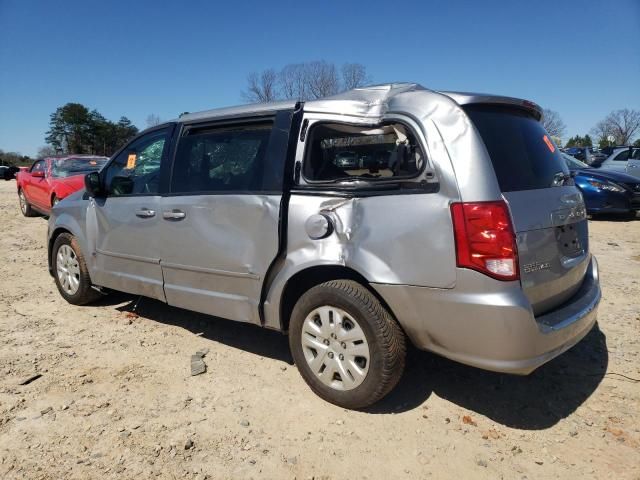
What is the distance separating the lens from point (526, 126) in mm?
3027

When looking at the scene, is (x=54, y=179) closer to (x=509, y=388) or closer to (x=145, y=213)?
(x=145, y=213)

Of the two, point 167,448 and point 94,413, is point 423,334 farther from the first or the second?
point 94,413

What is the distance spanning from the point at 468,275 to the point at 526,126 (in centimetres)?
121

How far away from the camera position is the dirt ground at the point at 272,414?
250cm

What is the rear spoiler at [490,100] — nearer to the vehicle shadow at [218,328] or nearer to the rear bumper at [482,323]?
the rear bumper at [482,323]

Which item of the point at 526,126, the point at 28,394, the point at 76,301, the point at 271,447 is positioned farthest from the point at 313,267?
the point at 76,301

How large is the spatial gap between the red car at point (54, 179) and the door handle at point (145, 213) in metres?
6.73

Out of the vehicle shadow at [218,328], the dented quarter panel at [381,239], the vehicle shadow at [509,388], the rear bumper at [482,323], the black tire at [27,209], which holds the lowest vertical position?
the vehicle shadow at [509,388]

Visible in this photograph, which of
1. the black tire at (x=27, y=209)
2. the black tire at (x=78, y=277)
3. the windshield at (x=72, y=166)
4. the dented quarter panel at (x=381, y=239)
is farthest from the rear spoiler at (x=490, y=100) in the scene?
the black tire at (x=27, y=209)

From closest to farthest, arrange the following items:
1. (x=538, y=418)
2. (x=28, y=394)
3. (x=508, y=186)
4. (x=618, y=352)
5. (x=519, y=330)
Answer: (x=519, y=330), (x=508, y=186), (x=538, y=418), (x=28, y=394), (x=618, y=352)

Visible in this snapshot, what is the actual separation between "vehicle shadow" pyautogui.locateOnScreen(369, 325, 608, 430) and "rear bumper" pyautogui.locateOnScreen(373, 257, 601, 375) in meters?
0.54

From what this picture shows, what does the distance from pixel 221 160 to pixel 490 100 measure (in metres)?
1.96

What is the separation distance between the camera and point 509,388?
3250 millimetres

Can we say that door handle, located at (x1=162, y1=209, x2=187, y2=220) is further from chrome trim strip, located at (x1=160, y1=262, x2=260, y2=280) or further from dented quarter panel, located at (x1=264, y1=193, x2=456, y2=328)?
dented quarter panel, located at (x1=264, y1=193, x2=456, y2=328)
